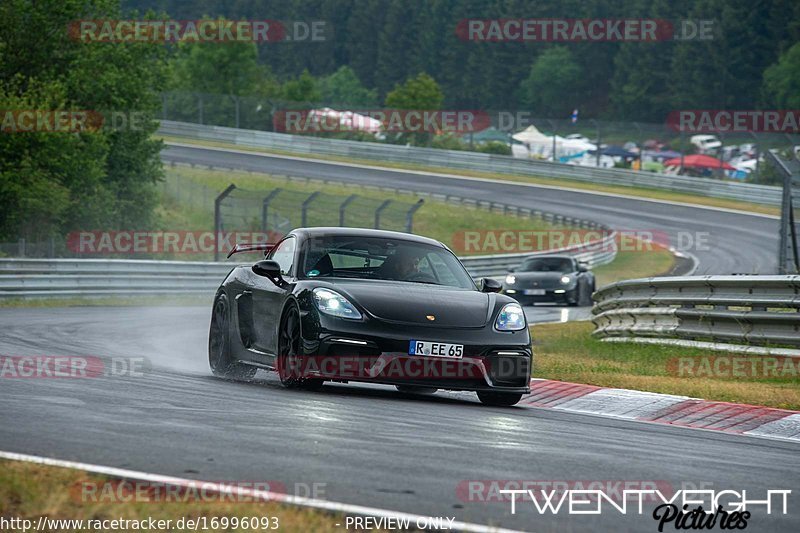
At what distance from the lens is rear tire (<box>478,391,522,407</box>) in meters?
10.0

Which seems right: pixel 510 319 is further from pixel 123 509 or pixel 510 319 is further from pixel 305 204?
pixel 305 204

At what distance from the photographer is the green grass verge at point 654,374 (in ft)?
36.1

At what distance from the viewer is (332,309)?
31.3ft

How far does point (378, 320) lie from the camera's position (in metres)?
9.45

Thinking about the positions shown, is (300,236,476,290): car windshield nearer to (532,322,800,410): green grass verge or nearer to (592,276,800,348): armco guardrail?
(532,322,800,410): green grass verge

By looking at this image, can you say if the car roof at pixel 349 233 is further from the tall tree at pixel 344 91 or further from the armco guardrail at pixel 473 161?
the tall tree at pixel 344 91

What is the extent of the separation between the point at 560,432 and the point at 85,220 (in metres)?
Result: 30.3

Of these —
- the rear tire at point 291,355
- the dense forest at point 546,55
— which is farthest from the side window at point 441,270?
the dense forest at point 546,55

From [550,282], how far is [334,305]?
17.5 metres

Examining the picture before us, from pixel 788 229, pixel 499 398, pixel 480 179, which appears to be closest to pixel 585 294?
pixel 788 229

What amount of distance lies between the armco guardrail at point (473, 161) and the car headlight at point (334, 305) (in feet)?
147

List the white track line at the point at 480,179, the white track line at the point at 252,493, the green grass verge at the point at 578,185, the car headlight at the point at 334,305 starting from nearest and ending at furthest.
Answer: the white track line at the point at 252,493, the car headlight at the point at 334,305, the white track line at the point at 480,179, the green grass verge at the point at 578,185

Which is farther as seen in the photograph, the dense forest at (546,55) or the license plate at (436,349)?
the dense forest at (546,55)

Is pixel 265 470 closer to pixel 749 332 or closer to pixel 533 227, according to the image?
pixel 749 332
